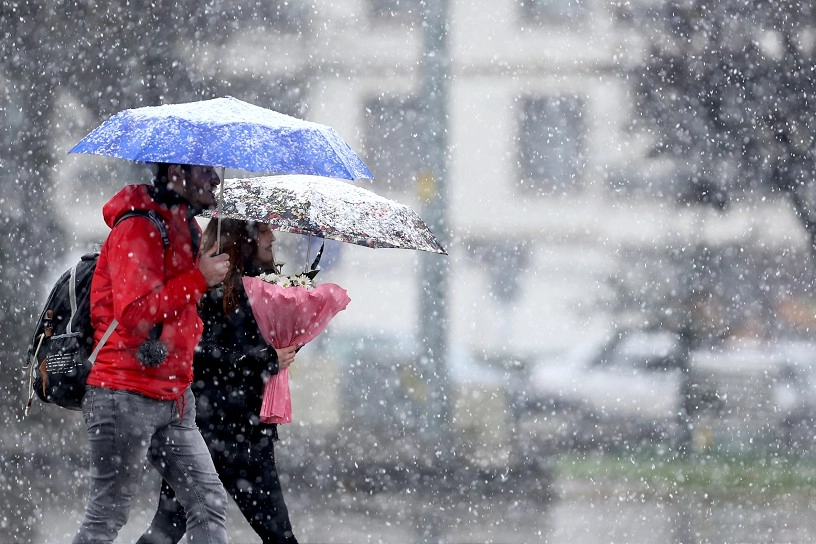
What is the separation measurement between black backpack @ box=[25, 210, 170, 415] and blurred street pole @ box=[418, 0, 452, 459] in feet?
20.5

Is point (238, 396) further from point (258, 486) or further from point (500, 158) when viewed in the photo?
point (500, 158)

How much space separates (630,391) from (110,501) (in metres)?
11.0

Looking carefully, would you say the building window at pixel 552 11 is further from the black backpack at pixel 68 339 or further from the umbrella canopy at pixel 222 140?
the black backpack at pixel 68 339

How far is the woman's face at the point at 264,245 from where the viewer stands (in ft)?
15.2

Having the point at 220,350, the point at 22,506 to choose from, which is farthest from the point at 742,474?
the point at 220,350

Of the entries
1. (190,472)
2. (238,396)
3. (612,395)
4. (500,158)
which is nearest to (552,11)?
(500,158)

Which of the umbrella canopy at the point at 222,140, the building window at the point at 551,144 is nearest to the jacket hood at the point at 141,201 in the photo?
the umbrella canopy at the point at 222,140

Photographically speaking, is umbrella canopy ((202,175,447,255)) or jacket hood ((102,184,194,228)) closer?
jacket hood ((102,184,194,228))

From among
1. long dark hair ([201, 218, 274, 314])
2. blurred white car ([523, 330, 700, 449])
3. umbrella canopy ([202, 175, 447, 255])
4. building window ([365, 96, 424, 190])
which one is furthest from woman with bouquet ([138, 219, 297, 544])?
building window ([365, 96, 424, 190])

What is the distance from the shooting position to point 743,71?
1066cm

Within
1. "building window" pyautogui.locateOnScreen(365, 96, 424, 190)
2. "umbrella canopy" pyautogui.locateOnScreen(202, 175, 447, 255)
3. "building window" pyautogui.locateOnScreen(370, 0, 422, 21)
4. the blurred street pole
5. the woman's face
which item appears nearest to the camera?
"umbrella canopy" pyautogui.locateOnScreen(202, 175, 447, 255)

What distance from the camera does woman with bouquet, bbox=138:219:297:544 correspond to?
4570 mm

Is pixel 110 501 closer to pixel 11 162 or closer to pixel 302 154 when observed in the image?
pixel 302 154

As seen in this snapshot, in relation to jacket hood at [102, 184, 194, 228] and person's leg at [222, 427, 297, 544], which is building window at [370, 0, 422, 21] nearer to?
person's leg at [222, 427, 297, 544]
